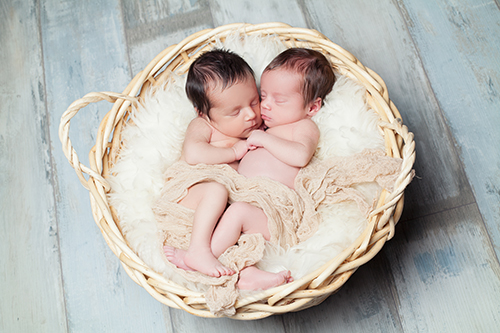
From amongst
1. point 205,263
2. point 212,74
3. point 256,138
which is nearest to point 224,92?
point 212,74

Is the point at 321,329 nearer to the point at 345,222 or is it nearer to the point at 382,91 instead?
the point at 345,222

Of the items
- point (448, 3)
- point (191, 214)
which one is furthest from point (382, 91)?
point (448, 3)

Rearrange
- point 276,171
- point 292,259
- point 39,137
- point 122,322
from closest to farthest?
point 292,259
point 276,171
point 122,322
point 39,137

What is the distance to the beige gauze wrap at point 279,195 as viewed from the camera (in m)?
1.06

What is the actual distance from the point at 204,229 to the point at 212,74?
0.45 m

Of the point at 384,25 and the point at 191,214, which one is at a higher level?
the point at 384,25

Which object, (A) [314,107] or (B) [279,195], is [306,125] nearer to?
(A) [314,107]

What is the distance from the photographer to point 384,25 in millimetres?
1653

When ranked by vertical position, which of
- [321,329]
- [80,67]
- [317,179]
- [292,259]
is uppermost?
[80,67]

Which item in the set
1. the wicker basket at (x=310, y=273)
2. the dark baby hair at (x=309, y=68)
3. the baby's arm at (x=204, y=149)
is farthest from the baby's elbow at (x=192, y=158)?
the dark baby hair at (x=309, y=68)

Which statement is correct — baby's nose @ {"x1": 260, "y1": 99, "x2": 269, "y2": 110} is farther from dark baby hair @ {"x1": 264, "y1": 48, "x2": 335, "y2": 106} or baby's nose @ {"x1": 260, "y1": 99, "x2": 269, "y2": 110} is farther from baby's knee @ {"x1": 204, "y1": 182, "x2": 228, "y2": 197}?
baby's knee @ {"x1": 204, "y1": 182, "x2": 228, "y2": 197}

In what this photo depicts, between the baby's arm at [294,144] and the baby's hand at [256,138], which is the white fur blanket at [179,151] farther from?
the baby's hand at [256,138]

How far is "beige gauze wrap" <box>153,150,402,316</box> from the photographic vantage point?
106cm

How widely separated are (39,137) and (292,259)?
1.17 meters
